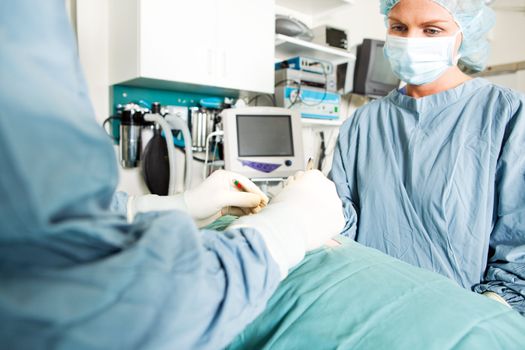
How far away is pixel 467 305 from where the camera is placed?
0.54 m

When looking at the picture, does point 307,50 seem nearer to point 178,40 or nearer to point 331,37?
point 331,37

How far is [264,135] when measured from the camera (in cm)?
193

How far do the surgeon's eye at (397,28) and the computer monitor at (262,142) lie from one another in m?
0.82

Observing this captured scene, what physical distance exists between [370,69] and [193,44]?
48.9 inches

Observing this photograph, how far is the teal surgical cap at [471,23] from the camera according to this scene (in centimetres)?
112

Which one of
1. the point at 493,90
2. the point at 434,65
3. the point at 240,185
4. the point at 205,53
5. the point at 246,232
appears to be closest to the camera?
the point at 246,232

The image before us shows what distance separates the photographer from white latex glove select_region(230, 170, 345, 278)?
421 mm

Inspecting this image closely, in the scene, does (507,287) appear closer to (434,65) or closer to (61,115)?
(434,65)

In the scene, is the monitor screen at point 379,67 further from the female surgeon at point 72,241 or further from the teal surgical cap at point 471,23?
the female surgeon at point 72,241

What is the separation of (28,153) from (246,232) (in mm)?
210

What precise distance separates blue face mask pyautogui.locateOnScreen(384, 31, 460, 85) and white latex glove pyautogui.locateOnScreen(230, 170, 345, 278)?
2.41ft

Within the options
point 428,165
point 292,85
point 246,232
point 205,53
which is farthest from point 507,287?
point 292,85

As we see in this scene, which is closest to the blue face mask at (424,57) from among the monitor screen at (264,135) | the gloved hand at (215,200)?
the gloved hand at (215,200)

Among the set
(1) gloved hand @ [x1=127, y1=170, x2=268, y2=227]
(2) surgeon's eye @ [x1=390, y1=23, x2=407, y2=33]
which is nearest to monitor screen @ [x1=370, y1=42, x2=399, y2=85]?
(2) surgeon's eye @ [x1=390, y1=23, x2=407, y2=33]
